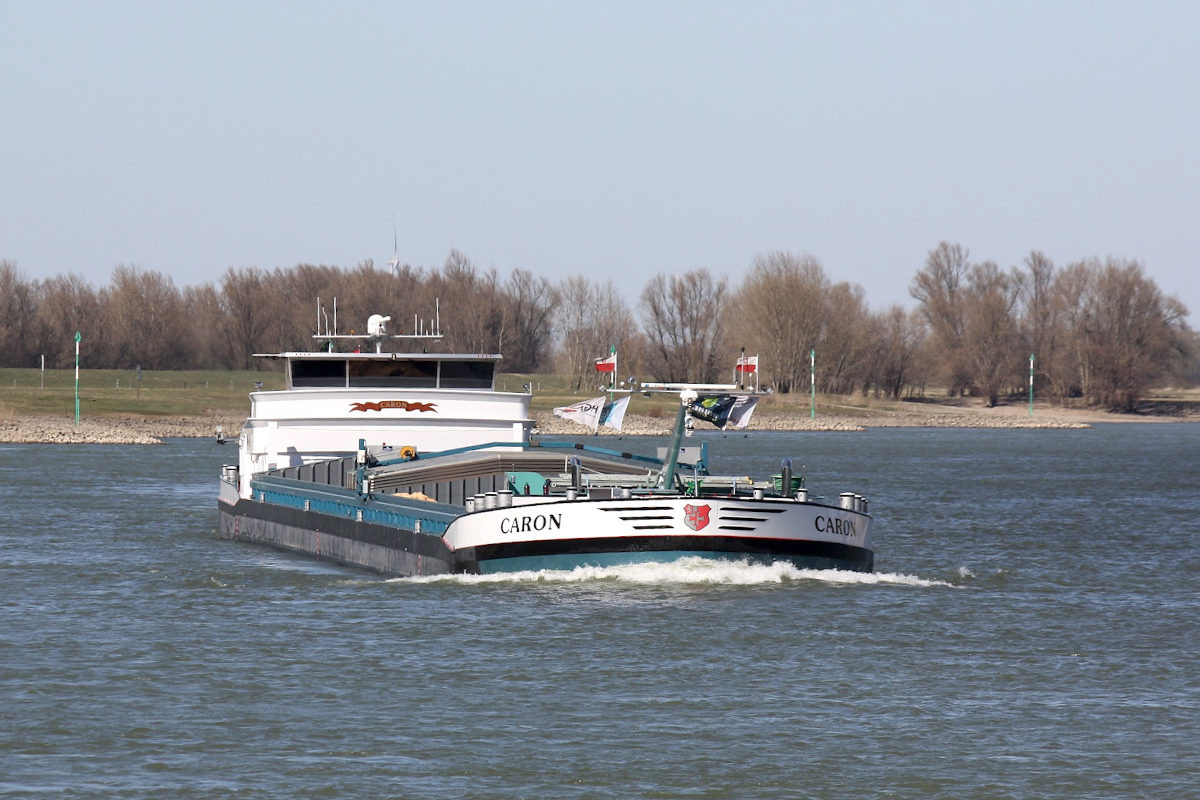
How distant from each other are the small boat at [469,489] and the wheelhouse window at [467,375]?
3 cm

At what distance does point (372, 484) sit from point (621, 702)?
43.5 feet

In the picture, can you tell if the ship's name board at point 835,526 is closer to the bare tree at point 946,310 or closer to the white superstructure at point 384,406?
the white superstructure at point 384,406

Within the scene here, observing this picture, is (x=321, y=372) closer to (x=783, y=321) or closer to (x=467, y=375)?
(x=467, y=375)

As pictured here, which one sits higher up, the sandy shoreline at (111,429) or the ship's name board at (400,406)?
the ship's name board at (400,406)

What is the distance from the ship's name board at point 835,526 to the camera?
2534cm

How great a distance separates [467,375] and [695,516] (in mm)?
12805

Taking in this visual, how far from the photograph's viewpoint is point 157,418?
10531 cm

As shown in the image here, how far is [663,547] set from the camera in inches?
956

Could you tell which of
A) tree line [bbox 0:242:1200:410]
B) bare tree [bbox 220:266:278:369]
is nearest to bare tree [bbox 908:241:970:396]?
tree line [bbox 0:242:1200:410]

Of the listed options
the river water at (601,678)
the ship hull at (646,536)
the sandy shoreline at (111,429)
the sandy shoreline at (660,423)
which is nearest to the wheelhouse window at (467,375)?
the river water at (601,678)

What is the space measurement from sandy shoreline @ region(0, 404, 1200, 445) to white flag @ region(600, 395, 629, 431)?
4106 centimetres

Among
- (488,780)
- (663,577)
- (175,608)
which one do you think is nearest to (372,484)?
(175,608)

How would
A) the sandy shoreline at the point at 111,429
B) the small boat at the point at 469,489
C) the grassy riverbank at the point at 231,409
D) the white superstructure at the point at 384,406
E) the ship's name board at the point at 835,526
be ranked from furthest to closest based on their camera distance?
the grassy riverbank at the point at 231,409
the sandy shoreline at the point at 111,429
the white superstructure at the point at 384,406
the ship's name board at the point at 835,526
the small boat at the point at 469,489

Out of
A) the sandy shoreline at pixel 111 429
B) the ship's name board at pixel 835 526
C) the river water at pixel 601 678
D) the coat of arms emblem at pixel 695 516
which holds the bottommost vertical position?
the river water at pixel 601 678
